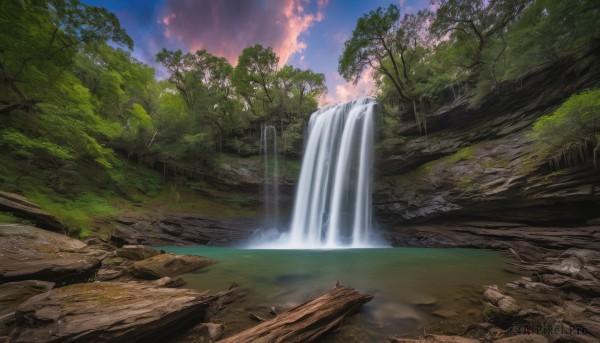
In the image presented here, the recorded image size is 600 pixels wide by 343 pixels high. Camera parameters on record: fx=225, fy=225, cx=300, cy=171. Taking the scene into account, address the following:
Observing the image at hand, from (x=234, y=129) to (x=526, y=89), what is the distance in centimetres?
2226

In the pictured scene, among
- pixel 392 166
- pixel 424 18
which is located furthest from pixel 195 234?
pixel 424 18

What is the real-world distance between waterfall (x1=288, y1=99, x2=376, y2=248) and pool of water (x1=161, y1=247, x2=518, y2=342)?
9.30 m

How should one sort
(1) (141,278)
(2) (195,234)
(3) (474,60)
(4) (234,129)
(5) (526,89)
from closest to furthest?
(1) (141,278) < (5) (526,89) < (3) (474,60) < (2) (195,234) < (4) (234,129)

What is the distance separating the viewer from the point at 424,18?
15.2 metres

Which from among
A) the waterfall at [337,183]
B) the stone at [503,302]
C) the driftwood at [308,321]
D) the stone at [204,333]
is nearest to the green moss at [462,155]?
the waterfall at [337,183]

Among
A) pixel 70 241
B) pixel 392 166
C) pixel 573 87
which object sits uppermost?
pixel 573 87

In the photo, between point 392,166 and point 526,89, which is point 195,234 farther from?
point 526,89

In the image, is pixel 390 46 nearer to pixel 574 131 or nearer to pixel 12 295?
pixel 574 131

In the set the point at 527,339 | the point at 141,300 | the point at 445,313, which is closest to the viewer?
the point at 527,339

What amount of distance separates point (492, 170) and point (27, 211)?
19010 mm

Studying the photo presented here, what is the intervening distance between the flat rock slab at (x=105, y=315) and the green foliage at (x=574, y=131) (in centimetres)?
1209

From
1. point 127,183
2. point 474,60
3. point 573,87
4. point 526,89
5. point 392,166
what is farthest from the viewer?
point 127,183

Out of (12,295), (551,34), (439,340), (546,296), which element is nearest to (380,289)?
(439,340)

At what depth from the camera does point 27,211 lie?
6.50m
